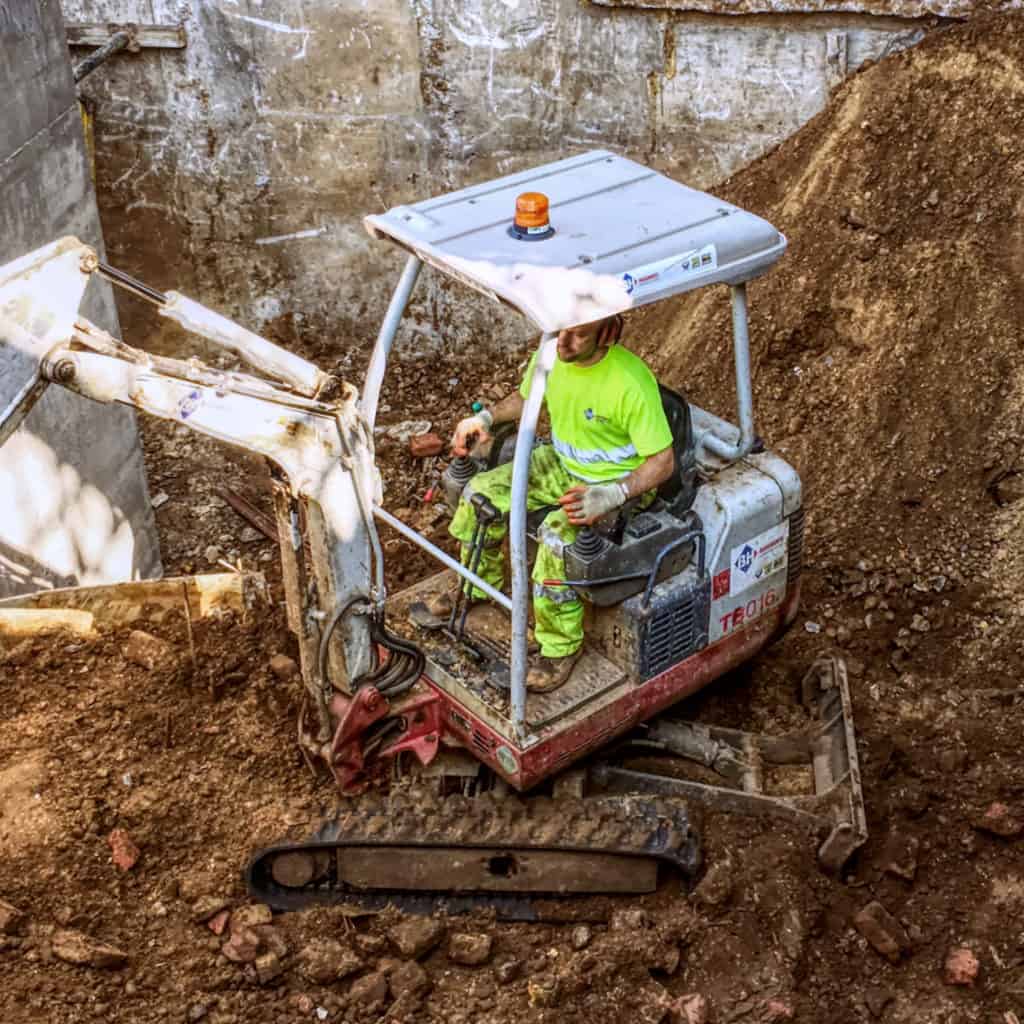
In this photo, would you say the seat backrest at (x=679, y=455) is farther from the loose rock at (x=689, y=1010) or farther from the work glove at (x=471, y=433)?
the loose rock at (x=689, y=1010)

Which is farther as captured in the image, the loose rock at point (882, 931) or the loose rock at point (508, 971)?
the loose rock at point (882, 931)

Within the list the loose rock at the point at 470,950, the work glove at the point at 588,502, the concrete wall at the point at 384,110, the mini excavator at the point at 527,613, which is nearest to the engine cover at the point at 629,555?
the mini excavator at the point at 527,613

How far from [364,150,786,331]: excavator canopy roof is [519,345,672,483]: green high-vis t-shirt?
485mm

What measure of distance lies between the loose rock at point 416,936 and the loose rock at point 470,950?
83 mm

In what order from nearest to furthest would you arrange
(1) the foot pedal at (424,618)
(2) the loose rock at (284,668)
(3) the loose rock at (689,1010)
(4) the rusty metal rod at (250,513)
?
1. (3) the loose rock at (689,1010)
2. (1) the foot pedal at (424,618)
3. (2) the loose rock at (284,668)
4. (4) the rusty metal rod at (250,513)

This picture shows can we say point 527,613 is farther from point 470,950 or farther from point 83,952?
point 83,952

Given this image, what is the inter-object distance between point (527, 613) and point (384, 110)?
5237 millimetres

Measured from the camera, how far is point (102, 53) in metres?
9.32

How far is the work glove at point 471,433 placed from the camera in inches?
245

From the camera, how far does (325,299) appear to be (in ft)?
34.2

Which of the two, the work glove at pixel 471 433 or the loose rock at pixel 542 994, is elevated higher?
the work glove at pixel 471 433

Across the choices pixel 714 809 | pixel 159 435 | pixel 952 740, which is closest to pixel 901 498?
pixel 952 740

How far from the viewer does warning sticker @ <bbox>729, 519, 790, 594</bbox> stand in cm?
626

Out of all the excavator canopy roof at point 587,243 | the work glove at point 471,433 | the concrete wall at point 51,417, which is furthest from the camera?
the concrete wall at point 51,417
